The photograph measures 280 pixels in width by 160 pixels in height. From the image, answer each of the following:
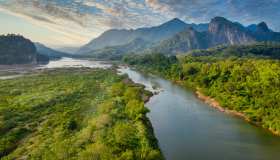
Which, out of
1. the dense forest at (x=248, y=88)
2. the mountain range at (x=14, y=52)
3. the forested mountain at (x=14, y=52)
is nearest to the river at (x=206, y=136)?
the dense forest at (x=248, y=88)

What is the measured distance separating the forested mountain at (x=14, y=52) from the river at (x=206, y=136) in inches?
5577

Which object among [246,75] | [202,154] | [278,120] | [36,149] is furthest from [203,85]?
[36,149]

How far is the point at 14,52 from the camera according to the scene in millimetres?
179375

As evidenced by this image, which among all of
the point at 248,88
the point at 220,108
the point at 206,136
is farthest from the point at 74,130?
the point at 248,88

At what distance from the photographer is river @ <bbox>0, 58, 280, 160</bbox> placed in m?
33.6

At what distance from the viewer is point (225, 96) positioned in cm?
6253

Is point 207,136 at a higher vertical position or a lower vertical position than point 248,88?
lower

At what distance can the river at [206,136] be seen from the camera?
3356cm

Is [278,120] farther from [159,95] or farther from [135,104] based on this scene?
[159,95]

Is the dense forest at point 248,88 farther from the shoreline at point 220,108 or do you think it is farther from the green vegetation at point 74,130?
the green vegetation at point 74,130

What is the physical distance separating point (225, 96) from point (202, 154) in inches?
1288

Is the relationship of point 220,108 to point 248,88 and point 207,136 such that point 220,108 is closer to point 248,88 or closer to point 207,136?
point 248,88

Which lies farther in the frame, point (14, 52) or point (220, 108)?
point (14, 52)

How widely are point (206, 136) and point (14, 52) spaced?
574 ft
